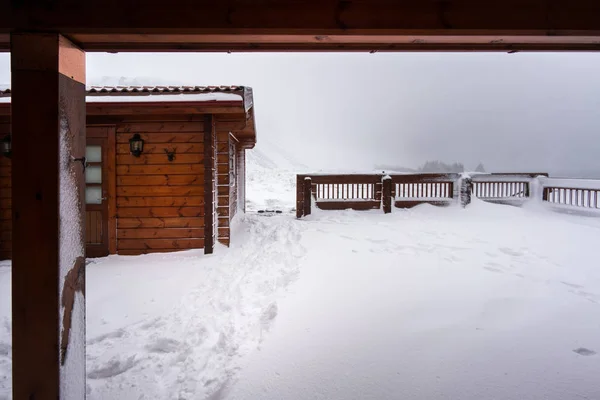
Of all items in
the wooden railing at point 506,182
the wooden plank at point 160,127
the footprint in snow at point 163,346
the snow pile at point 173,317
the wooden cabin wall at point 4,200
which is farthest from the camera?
the wooden railing at point 506,182

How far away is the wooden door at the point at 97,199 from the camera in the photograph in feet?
18.8

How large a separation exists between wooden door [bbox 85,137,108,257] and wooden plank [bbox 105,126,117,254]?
0.17ft

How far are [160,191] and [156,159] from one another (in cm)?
55

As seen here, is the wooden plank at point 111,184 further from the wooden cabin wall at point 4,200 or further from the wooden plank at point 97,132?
the wooden cabin wall at point 4,200

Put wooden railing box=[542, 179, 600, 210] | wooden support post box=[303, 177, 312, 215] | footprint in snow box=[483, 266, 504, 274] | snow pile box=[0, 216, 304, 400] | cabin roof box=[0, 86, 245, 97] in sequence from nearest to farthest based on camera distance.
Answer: snow pile box=[0, 216, 304, 400] < footprint in snow box=[483, 266, 504, 274] < cabin roof box=[0, 86, 245, 97] < wooden railing box=[542, 179, 600, 210] < wooden support post box=[303, 177, 312, 215]

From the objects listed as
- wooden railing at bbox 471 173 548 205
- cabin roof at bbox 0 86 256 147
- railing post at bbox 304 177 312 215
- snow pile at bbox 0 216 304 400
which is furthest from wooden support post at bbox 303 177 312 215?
wooden railing at bbox 471 173 548 205

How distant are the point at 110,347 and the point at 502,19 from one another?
3538mm

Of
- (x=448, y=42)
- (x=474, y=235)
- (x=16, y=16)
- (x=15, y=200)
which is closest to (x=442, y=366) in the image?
(x=448, y=42)

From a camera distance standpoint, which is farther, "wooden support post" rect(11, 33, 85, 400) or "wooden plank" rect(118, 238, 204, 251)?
"wooden plank" rect(118, 238, 204, 251)

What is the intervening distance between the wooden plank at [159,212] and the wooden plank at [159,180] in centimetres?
43

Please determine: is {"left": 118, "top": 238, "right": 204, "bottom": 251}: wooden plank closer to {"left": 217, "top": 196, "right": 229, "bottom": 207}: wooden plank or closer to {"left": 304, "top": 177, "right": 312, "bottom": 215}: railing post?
{"left": 217, "top": 196, "right": 229, "bottom": 207}: wooden plank

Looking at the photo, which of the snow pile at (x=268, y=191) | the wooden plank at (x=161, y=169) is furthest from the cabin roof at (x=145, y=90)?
the snow pile at (x=268, y=191)

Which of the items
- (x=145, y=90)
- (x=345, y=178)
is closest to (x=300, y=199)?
→ (x=345, y=178)

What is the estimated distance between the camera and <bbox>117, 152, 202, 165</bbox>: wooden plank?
580cm
